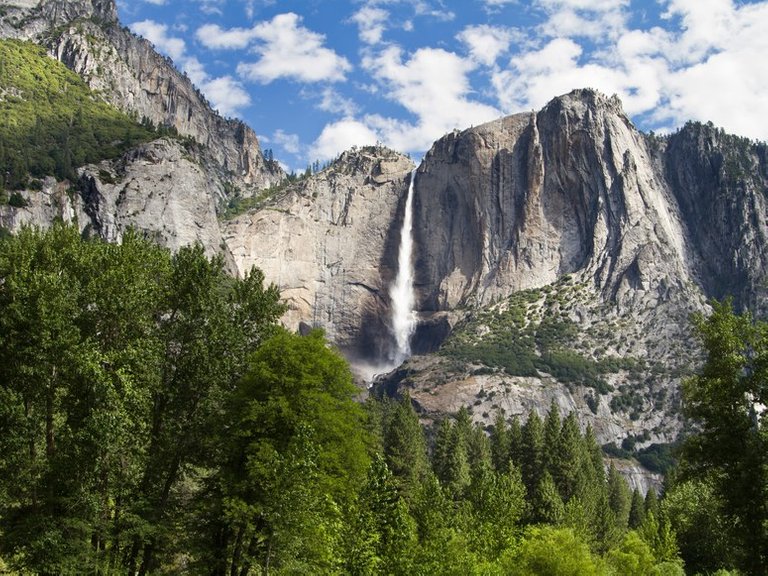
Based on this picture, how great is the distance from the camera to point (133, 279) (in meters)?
32.4

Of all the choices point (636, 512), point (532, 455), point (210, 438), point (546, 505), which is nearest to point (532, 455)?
point (532, 455)

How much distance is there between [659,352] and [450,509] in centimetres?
15681

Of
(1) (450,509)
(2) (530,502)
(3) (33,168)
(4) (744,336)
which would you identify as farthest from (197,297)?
(3) (33,168)

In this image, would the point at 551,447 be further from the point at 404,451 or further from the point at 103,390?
the point at 103,390

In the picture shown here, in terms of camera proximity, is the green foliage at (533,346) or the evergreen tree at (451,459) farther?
the green foliage at (533,346)

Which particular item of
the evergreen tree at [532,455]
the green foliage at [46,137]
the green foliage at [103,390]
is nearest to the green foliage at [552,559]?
the green foliage at [103,390]

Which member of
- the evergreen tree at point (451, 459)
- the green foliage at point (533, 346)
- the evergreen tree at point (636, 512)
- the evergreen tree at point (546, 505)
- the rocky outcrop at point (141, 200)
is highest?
the rocky outcrop at point (141, 200)

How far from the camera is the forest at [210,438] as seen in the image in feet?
91.5

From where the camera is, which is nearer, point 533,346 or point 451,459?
point 451,459

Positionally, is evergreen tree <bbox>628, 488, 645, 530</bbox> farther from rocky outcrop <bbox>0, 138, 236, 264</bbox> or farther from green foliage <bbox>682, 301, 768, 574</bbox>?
rocky outcrop <bbox>0, 138, 236, 264</bbox>

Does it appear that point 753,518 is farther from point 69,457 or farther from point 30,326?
point 30,326

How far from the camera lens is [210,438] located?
3359cm

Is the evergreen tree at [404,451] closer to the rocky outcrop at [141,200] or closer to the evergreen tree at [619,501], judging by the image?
the evergreen tree at [619,501]

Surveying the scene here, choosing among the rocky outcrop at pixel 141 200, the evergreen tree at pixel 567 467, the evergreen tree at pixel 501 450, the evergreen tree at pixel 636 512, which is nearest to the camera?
the evergreen tree at pixel 567 467
